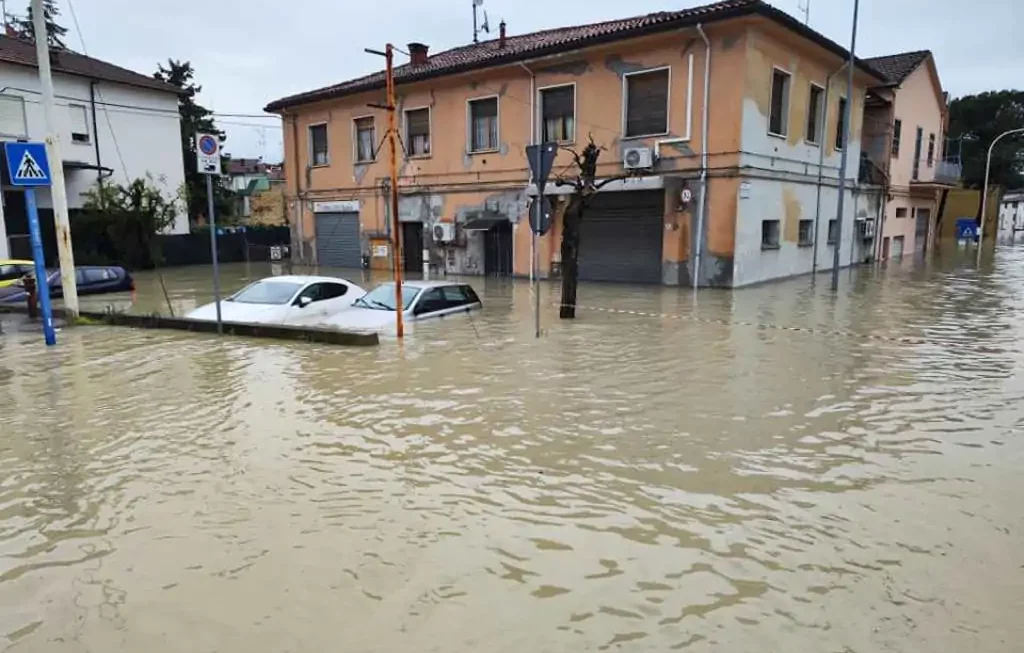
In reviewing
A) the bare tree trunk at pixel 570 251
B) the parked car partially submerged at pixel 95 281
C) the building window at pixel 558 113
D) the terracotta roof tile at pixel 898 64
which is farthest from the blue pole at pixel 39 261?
the terracotta roof tile at pixel 898 64

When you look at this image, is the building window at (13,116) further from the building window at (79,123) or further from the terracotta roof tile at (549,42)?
the terracotta roof tile at (549,42)

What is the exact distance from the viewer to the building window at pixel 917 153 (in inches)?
1161

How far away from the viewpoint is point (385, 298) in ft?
41.5

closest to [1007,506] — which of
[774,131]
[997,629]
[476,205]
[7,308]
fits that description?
[997,629]

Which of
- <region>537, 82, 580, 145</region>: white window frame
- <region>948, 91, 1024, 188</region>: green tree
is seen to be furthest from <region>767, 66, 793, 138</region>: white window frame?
<region>948, 91, 1024, 188</region>: green tree

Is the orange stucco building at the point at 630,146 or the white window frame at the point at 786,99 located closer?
the orange stucco building at the point at 630,146

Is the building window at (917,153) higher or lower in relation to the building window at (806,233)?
higher

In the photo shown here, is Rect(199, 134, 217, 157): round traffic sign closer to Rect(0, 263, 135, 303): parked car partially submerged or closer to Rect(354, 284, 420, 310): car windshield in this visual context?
Rect(354, 284, 420, 310): car windshield

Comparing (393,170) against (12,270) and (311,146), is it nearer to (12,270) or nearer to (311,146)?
(12,270)

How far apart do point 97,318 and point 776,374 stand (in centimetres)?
1202

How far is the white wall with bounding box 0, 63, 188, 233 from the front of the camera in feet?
84.1

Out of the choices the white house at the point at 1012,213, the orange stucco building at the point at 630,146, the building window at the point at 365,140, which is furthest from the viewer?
the white house at the point at 1012,213

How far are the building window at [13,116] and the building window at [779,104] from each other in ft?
84.5

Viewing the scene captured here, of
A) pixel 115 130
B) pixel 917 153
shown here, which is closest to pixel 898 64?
pixel 917 153
